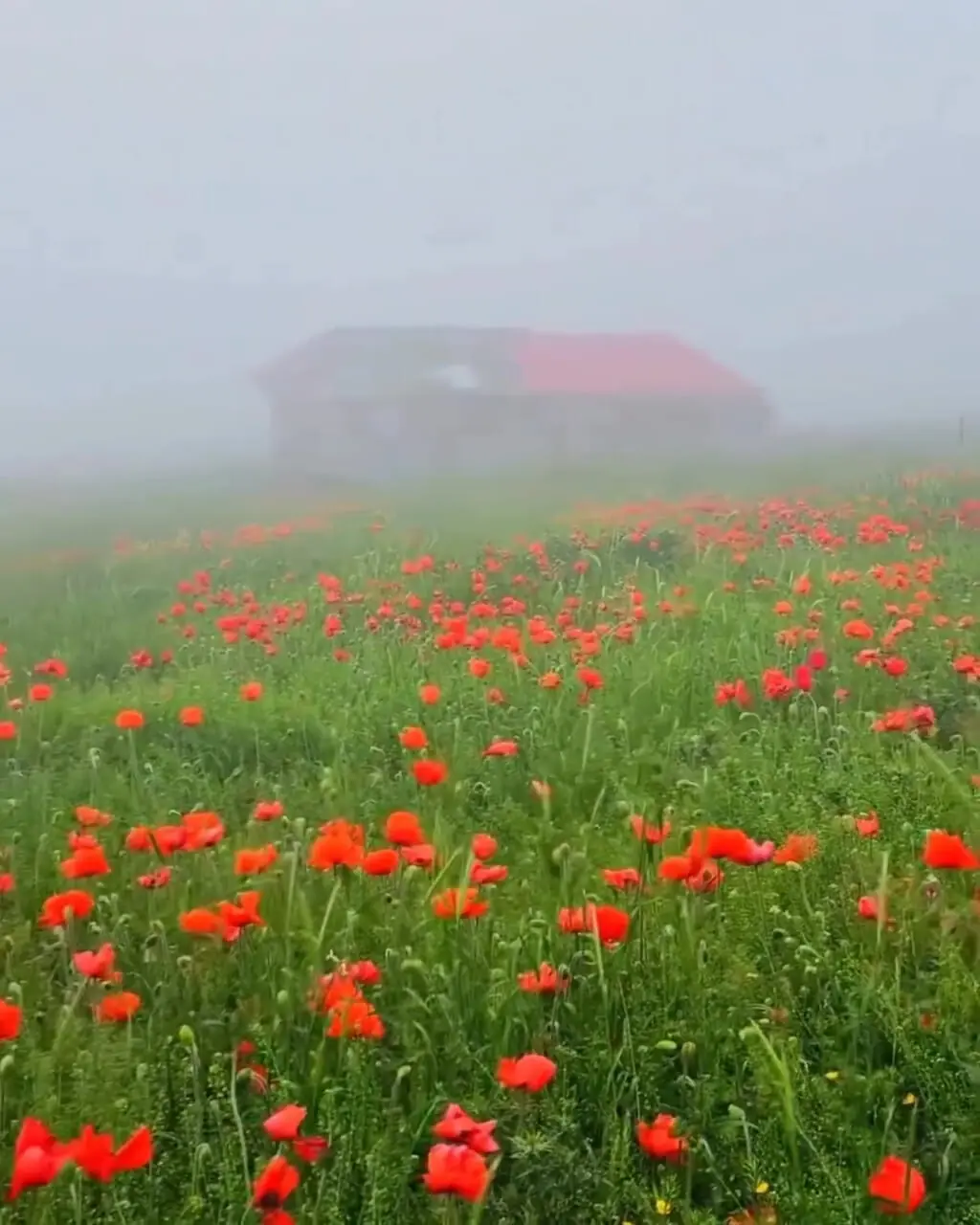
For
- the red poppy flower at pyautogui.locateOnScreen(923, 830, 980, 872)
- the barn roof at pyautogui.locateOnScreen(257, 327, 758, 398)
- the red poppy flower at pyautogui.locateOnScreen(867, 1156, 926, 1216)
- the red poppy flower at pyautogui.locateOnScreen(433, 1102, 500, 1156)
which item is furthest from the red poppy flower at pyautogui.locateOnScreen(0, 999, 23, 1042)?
the barn roof at pyautogui.locateOnScreen(257, 327, 758, 398)

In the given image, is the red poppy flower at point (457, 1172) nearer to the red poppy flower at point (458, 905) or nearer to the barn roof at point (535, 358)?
the red poppy flower at point (458, 905)

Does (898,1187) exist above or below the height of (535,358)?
below

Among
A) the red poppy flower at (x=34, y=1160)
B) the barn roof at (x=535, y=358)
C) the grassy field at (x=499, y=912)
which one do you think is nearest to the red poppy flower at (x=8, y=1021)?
the grassy field at (x=499, y=912)

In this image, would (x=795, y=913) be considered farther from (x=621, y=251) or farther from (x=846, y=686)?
(x=621, y=251)

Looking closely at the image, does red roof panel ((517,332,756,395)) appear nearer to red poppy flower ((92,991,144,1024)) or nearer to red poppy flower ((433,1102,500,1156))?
red poppy flower ((92,991,144,1024))

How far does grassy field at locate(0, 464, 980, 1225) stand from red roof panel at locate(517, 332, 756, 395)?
1.54m

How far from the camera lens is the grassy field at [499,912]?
109 centimetres

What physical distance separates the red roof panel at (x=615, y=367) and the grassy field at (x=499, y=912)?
154 cm

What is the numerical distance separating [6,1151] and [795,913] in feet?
2.92

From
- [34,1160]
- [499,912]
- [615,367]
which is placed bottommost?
[499,912]

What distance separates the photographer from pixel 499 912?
63.8 inches

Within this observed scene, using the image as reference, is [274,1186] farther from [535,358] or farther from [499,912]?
[535,358]

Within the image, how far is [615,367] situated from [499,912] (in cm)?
337

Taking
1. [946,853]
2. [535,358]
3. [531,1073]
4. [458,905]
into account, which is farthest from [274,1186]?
[535,358]
